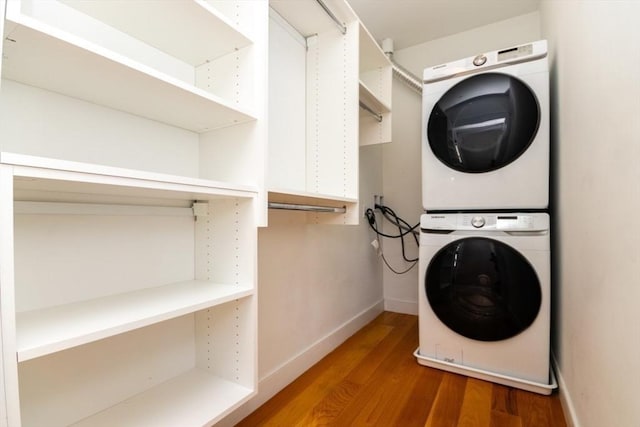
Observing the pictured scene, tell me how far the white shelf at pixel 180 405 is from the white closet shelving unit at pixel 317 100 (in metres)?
0.75

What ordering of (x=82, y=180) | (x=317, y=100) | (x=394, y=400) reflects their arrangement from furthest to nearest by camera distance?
(x=317, y=100) → (x=394, y=400) → (x=82, y=180)

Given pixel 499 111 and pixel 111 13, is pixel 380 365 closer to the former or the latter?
pixel 499 111

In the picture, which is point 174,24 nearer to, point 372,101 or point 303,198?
point 303,198

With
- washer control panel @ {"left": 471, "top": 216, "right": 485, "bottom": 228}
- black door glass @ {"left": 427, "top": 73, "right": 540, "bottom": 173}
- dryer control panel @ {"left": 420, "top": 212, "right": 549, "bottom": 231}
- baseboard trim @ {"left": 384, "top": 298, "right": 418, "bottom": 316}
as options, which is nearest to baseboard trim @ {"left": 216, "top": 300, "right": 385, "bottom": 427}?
Answer: baseboard trim @ {"left": 384, "top": 298, "right": 418, "bottom": 316}

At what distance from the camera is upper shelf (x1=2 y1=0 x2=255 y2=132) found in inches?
22.6

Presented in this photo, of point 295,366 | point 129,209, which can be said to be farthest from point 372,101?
point 295,366

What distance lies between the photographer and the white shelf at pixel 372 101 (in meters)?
1.65

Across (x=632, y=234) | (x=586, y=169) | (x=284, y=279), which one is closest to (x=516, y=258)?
(x=586, y=169)

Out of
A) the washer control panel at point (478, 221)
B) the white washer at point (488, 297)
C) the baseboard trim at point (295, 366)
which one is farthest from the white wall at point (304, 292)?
the washer control panel at point (478, 221)

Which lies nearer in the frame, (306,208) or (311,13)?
(306,208)

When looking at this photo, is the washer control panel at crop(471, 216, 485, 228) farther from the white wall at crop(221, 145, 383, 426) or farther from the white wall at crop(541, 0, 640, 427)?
the white wall at crop(221, 145, 383, 426)

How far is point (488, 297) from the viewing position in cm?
153

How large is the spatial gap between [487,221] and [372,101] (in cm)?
91

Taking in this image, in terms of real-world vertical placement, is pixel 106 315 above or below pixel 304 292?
above
